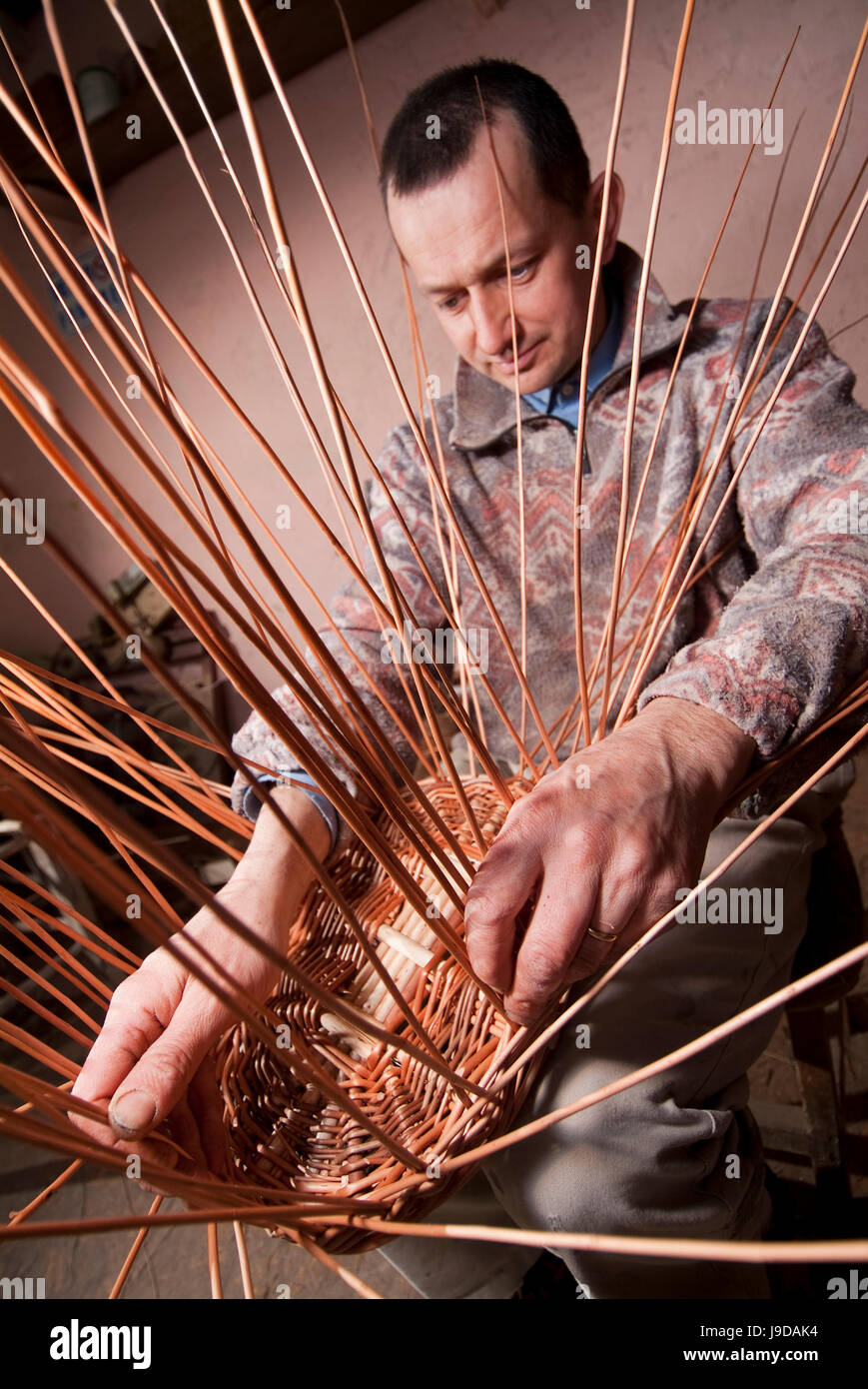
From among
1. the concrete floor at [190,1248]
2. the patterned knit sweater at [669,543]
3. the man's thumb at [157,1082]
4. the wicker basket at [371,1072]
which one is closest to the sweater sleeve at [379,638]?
the patterned knit sweater at [669,543]

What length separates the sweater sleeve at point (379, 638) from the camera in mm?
623

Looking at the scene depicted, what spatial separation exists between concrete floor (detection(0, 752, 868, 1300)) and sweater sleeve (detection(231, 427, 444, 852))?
2.15 ft

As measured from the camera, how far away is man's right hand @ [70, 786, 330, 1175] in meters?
0.33

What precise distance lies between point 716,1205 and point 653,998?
5.5 inches

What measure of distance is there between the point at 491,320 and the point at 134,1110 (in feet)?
2.29

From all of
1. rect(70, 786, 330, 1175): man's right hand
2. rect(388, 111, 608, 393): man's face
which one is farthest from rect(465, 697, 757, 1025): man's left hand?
rect(388, 111, 608, 393): man's face

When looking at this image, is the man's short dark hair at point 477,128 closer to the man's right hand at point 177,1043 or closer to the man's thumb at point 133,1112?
the man's right hand at point 177,1043

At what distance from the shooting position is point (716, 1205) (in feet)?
1.56

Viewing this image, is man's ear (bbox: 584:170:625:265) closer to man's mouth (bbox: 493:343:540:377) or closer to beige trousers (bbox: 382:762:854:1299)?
man's mouth (bbox: 493:343:540:377)

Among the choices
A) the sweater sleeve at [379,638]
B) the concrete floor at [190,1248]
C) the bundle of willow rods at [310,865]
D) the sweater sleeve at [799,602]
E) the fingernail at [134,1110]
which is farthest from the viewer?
the concrete floor at [190,1248]

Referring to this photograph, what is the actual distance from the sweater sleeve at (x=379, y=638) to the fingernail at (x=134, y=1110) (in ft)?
0.82

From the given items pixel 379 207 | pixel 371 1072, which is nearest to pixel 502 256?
pixel 371 1072
